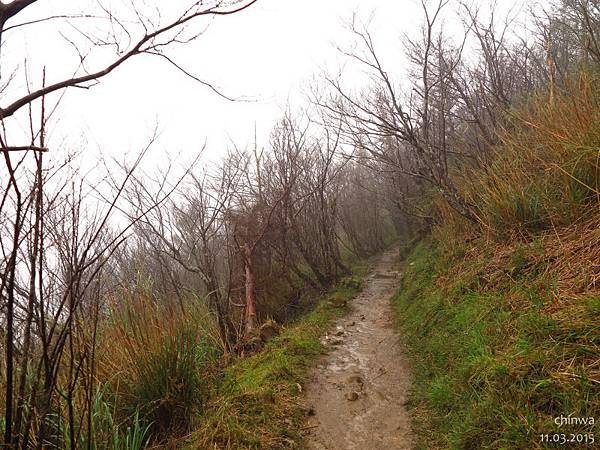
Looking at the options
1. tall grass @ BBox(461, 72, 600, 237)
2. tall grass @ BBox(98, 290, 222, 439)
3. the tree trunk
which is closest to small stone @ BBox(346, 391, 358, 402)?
tall grass @ BBox(98, 290, 222, 439)

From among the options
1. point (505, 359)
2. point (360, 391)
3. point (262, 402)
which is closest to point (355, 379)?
point (360, 391)

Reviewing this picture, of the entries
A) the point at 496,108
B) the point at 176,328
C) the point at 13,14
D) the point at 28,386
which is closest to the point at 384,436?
the point at 176,328

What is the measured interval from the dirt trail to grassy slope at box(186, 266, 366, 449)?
168 millimetres

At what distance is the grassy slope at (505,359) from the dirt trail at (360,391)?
0.18 metres

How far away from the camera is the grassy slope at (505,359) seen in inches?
67.8

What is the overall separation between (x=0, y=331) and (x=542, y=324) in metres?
3.01

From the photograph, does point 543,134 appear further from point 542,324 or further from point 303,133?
point 303,133

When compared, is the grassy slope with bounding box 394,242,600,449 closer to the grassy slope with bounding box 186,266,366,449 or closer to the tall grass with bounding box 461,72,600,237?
the tall grass with bounding box 461,72,600,237

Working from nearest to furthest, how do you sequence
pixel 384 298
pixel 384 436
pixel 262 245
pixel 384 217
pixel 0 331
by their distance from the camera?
1. pixel 0 331
2. pixel 384 436
3. pixel 384 298
4. pixel 262 245
5. pixel 384 217

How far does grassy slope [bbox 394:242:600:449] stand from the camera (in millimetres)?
1723

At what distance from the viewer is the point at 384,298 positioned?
6723 mm

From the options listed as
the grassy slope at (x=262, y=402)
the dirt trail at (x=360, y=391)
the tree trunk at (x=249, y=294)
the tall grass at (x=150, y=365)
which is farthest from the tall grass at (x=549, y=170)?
the tree trunk at (x=249, y=294)

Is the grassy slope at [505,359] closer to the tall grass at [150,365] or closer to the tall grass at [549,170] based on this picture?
the tall grass at [549,170]

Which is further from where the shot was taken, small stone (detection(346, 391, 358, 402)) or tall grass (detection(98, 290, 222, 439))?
small stone (detection(346, 391, 358, 402))
